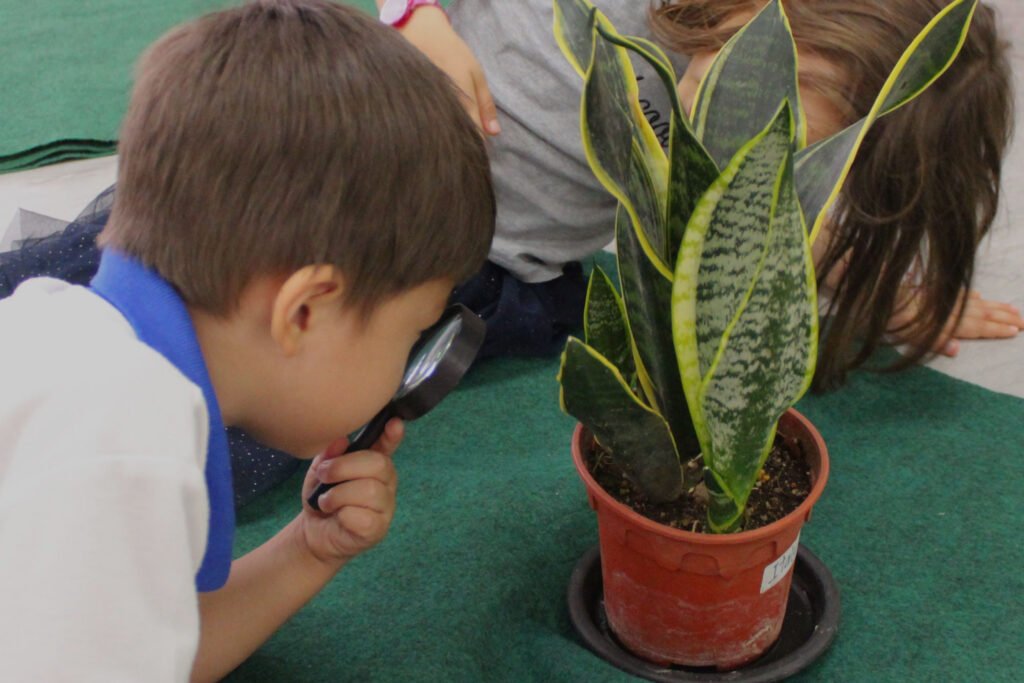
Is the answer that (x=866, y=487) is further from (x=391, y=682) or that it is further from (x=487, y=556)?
(x=391, y=682)

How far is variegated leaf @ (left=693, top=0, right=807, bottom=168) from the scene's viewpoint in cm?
76

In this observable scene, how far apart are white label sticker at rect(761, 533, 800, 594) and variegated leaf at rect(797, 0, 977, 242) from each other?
0.28 metres

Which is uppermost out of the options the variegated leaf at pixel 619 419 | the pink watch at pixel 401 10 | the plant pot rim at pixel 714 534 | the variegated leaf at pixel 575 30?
the variegated leaf at pixel 575 30

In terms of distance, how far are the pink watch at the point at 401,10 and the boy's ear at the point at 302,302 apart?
26.5 inches

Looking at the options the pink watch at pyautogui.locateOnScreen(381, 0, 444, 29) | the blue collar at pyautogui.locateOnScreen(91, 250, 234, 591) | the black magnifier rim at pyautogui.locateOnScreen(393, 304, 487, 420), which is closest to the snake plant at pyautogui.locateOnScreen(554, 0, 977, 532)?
the black magnifier rim at pyautogui.locateOnScreen(393, 304, 487, 420)

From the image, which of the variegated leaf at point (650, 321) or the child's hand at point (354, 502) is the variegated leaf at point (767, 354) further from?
the child's hand at point (354, 502)

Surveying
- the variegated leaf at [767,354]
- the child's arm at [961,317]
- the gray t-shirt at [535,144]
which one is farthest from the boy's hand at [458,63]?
the variegated leaf at [767,354]

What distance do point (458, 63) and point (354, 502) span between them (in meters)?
0.59

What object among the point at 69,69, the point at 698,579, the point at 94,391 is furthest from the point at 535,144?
the point at 69,69

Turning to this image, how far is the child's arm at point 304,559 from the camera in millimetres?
860

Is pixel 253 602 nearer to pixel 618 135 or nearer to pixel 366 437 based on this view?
pixel 366 437

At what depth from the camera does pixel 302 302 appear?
2.24ft

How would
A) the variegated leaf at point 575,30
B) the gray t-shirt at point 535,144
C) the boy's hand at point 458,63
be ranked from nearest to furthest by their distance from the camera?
the variegated leaf at point 575,30, the boy's hand at point 458,63, the gray t-shirt at point 535,144

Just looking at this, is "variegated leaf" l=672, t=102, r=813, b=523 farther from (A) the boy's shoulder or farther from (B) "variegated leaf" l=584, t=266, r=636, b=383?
(A) the boy's shoulder
